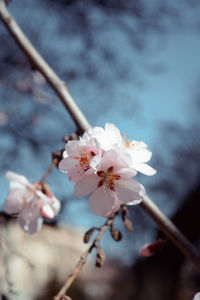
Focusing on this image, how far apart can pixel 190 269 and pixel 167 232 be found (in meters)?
7.48

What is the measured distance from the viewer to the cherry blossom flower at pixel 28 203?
1.02m

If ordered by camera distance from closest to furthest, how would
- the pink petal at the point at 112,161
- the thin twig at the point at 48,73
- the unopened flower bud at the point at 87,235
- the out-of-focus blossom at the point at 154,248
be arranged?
the pink petal at the point at 112,161 < the unopened flower bud at the point at 87,235 < the thin twig at the point at 48,73 < the out-of-focus blossom at the point at 154,248

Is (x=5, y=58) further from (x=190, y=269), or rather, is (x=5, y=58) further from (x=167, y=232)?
(x=190, y=269)

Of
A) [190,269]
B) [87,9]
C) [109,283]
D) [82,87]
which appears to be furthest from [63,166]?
[109,283]

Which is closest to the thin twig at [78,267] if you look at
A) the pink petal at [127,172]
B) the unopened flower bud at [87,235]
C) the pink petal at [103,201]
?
the unopened flower bud at [87,235]

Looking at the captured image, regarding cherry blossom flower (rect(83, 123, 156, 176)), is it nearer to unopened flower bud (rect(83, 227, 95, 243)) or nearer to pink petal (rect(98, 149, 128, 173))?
pink petal (rect(98, 149, 128, 173))

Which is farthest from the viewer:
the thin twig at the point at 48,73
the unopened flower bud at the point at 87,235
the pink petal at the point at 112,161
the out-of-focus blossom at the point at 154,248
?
the out-of-focus blossom at the point at 154,248

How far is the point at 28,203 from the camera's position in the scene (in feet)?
3.45

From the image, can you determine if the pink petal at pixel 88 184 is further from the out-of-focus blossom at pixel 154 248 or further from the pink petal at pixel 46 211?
the out-of-focus blossom at pixel 154 248

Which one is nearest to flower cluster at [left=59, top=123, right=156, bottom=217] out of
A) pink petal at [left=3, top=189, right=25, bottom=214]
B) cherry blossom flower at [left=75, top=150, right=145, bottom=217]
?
cherry blossom flower at [left=75, top=150, right=145, bottom=217]

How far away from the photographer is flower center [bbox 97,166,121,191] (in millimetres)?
648

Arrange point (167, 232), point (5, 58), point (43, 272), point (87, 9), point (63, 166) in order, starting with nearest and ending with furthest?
point (63, 166)
point (167, 232)
point (87, 9)
point (5, 58)
point (43, 272)

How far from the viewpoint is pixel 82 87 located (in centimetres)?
432

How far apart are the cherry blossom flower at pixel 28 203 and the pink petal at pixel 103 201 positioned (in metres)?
0.37
